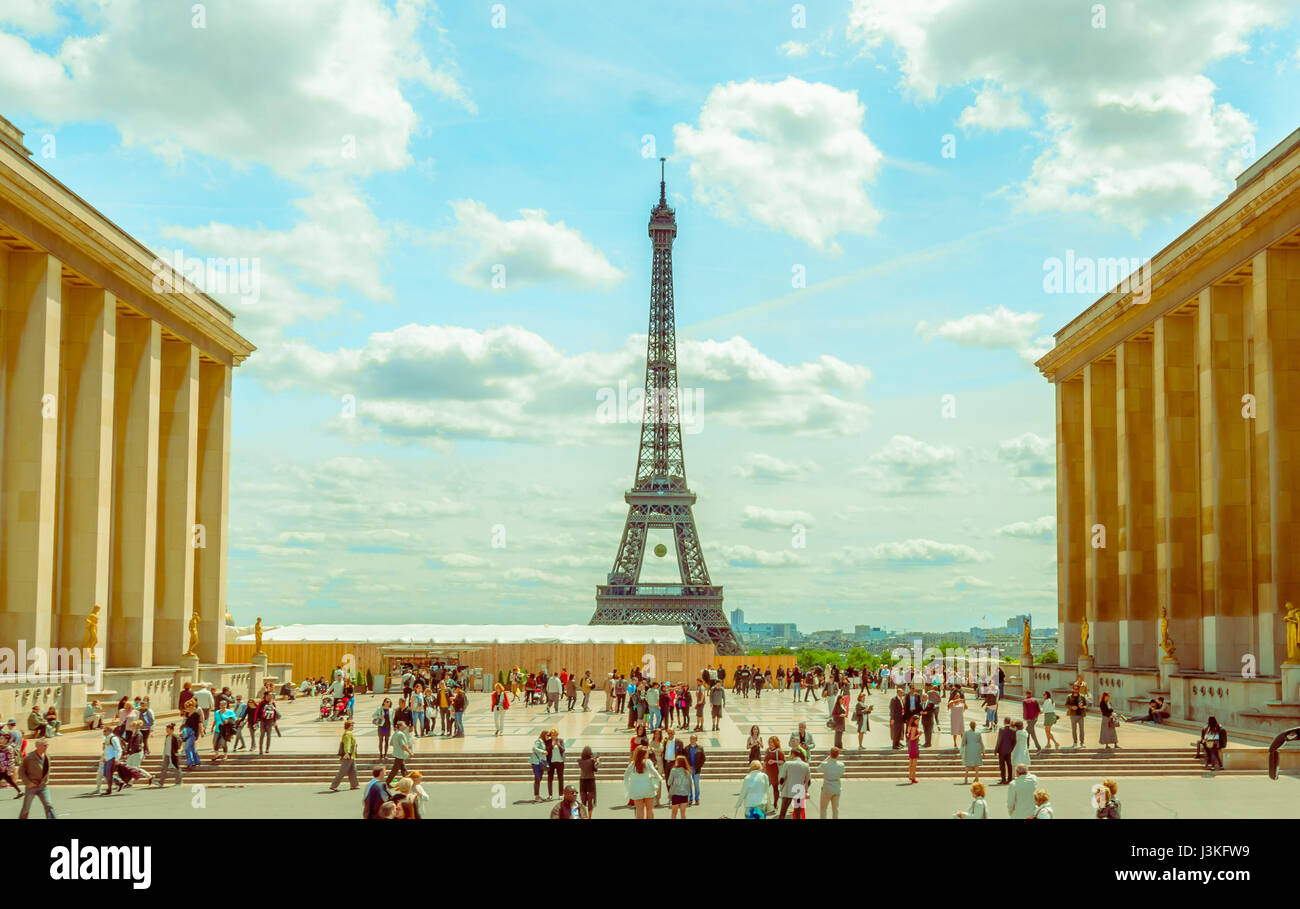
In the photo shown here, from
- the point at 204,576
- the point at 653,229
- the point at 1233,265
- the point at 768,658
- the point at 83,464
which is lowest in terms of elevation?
the point at 768,658

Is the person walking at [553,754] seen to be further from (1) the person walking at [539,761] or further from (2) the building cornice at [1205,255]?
(2) the building cornice at [1205,255]

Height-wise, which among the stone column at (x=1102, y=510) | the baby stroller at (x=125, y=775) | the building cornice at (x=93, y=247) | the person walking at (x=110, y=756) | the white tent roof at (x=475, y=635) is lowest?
the baby stroller at (x=125, y=775)

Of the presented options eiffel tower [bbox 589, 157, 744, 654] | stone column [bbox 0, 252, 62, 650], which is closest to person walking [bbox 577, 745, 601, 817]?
stone column [bbox 0, 252, 62, 650]

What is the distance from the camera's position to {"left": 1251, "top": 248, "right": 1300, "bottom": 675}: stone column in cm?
3825

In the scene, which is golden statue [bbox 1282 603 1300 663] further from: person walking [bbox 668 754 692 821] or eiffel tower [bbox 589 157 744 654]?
eiffel tower [bbox 589 157 744 654]

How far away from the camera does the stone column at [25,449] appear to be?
38.2 meters

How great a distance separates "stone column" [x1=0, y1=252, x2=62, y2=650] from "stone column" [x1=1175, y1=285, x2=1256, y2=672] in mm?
37456

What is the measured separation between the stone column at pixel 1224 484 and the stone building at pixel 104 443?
118 feet

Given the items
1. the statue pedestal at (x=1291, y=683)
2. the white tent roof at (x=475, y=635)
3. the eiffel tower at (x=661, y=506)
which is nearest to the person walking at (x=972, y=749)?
the statue pedestal at (x=1291, y=683)

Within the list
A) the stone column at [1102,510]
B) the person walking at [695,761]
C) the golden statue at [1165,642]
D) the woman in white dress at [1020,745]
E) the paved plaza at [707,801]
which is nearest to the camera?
the paved plaza at [707,801]
